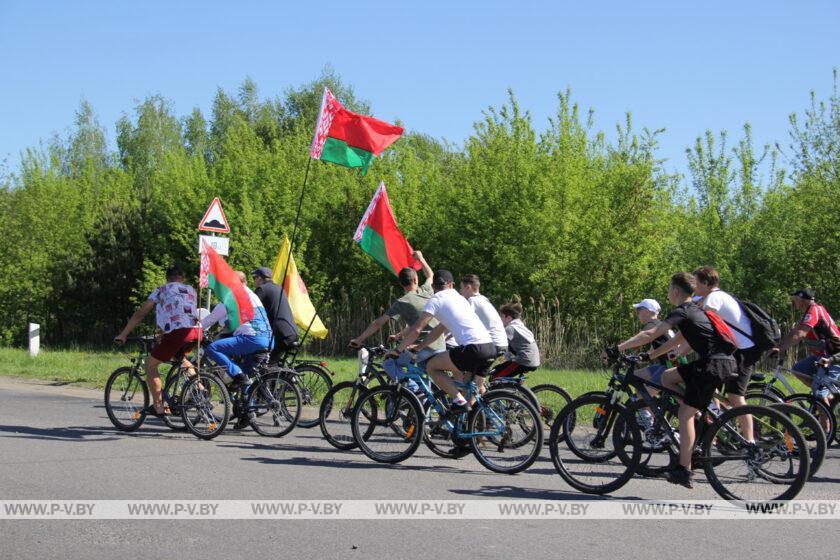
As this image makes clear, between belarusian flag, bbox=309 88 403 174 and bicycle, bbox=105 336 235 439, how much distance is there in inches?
169

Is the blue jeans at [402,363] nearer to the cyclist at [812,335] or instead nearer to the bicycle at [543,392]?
the bicycle at [543,392]

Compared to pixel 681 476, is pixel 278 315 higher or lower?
higher

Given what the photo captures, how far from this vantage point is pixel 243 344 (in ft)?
35.0

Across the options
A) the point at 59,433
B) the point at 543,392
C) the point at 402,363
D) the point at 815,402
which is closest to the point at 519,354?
the point at 543,392

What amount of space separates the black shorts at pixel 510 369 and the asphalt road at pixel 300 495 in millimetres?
1399

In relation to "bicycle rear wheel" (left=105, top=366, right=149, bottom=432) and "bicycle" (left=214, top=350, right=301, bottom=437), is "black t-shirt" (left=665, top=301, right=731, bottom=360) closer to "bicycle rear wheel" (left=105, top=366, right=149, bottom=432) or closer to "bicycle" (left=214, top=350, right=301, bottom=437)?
"bicycle" (left=214, top=350, right=301, bottom=437)

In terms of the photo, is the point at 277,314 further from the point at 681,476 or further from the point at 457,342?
the point at 681,476

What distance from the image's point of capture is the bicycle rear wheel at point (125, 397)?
1052 centimetres

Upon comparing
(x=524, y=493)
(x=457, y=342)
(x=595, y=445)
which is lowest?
(x=524, y=493)

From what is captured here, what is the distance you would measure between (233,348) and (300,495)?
3.84 m

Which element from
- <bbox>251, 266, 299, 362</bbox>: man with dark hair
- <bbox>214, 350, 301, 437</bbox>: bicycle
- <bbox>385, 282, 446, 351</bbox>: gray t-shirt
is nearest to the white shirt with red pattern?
→ <bbox>214, 350, 301, 437</bbox>: bicycle

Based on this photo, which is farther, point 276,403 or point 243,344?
point 243,344

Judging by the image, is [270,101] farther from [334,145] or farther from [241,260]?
[334,145]

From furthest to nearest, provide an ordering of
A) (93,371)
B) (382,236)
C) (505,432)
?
1. (93,371)
2. (382,236)
3. (505,432)
